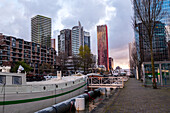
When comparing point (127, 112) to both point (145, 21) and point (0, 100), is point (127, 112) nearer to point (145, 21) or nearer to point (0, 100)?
point (0, 100)

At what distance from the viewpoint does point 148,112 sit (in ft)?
26.3

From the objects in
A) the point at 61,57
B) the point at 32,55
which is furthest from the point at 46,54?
the point at 61,57

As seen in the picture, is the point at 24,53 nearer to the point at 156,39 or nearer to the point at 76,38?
the point at 156,39

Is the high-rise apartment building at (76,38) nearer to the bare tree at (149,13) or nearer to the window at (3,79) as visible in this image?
the bare tree at (149,13)

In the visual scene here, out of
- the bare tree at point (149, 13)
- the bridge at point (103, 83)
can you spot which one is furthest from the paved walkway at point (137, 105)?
the bridge at point (103, 83)

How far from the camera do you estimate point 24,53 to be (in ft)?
278

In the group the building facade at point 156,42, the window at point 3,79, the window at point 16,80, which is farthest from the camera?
the building facade at point 156,42

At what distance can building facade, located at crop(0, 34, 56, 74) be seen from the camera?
73.1 metres

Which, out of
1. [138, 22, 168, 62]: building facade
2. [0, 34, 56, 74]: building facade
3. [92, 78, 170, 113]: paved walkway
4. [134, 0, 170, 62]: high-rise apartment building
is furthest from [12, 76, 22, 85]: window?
[0, 34, 56, 74]: building facade

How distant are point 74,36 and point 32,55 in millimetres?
111063

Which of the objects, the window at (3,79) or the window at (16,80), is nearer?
the window at (3,79)

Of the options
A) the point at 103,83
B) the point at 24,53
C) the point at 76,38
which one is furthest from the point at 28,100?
the point at 76,38

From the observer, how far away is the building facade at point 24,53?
7306 centimetres

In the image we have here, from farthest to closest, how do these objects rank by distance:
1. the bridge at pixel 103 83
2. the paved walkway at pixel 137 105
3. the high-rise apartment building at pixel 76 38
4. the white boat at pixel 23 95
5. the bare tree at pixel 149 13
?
the high-rise apartment building at pixel 76 38
the bridge at pixel 103 83
the bare tree at pixel 149 13
the white boat at pixel 23 95
the paved walkway at pixel 137 105
